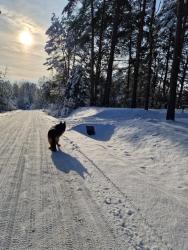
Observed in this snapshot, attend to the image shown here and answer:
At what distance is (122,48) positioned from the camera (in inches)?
1390

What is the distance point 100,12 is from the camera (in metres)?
28.7

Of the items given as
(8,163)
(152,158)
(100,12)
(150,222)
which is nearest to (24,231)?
(150,222)

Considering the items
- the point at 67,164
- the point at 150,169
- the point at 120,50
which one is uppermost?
the point at 120,50

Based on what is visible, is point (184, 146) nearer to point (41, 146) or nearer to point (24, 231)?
point (41, 146)

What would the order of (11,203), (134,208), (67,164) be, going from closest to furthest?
(11,203) < (134,208) < (67,164)

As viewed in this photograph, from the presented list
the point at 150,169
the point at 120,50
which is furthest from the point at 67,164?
the point at 120,50

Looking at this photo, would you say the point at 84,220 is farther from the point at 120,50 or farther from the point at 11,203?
the point at 120,50

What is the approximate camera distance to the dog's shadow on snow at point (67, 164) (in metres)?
8.38

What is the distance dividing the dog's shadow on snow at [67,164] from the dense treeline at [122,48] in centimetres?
764

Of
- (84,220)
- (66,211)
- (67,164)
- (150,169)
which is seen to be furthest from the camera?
(150,169)

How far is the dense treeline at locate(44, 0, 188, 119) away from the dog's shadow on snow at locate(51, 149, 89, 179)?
25.1 feet

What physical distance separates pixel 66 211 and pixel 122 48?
3163 cm

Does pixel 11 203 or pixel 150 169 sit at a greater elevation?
pixel 11 203

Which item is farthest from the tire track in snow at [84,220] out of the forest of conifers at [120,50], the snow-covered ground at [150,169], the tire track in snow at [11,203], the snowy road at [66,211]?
the forest of conifers at [120,50]
